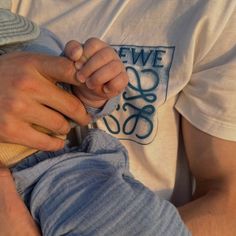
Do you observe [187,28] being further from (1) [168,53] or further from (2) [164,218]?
(2) [164,218]

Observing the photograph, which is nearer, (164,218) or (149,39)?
(164,218)

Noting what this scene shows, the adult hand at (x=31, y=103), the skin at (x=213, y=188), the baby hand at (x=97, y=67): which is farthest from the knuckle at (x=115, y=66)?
the skin at (x=213, y=188)

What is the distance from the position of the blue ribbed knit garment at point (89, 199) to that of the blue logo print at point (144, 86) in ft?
0.56

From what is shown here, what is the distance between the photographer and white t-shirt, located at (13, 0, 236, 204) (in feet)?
3.87

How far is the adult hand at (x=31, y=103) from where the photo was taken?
104 centimetres

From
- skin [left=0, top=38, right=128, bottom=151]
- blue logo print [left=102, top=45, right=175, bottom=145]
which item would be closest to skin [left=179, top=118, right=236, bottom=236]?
blue logo print [left=102, top=45, right=175, bottom=145]

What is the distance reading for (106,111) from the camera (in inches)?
43.1

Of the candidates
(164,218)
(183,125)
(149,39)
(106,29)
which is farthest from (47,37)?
(164,218)

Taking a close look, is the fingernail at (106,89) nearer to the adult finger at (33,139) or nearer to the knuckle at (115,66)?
the knuckle at (115,66)

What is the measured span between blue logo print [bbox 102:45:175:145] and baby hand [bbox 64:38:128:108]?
0.25 meters

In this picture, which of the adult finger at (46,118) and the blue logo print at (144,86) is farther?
the blue logo print at (144,86)

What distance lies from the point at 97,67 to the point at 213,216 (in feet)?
1.68

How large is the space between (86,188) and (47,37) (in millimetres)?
412

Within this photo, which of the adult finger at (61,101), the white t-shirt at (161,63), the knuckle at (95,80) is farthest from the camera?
the white t-shirt at (161,63)
